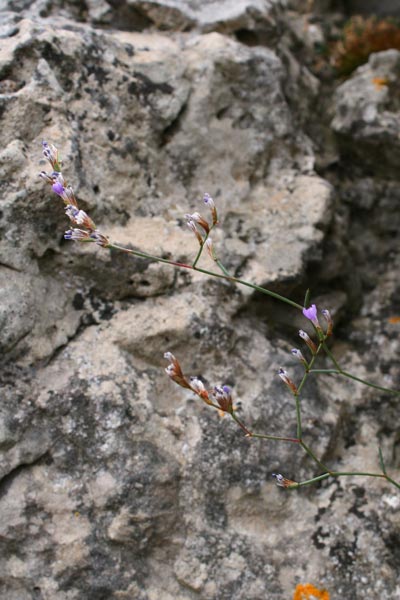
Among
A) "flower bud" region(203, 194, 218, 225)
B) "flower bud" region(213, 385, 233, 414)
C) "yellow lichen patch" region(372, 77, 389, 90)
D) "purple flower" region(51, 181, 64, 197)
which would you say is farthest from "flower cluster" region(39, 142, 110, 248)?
"yellow lichen patch" region(372, 77, 389, 90)

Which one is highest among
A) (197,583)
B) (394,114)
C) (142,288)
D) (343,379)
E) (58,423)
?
(394,114)

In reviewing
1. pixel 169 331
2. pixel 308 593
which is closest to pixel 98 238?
pixel 169 331

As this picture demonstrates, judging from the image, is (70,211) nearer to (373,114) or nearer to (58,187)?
(58,187)

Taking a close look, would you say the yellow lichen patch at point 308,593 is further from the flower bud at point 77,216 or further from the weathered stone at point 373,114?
the weathered stone at point 373,114

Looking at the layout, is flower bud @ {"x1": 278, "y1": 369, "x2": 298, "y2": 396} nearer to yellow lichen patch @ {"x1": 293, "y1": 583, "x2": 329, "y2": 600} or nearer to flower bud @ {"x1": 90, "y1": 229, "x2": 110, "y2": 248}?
flower bud @ {"x1": 90, "y1": 229, "x2": 110, "y2": 248}

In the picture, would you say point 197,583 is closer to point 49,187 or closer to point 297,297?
point 297,297

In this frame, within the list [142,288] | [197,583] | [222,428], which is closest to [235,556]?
[197,583]
